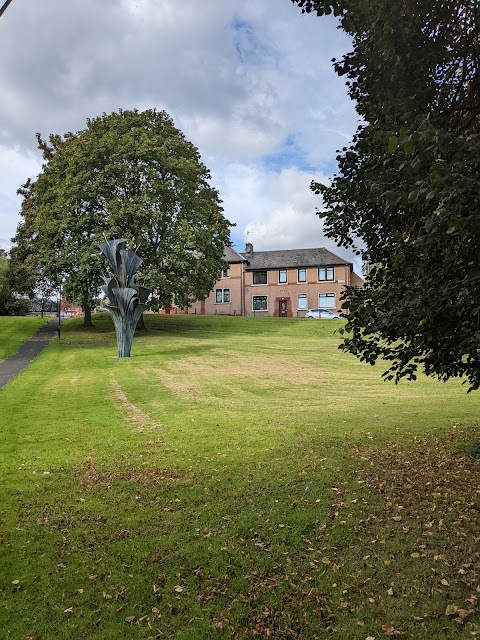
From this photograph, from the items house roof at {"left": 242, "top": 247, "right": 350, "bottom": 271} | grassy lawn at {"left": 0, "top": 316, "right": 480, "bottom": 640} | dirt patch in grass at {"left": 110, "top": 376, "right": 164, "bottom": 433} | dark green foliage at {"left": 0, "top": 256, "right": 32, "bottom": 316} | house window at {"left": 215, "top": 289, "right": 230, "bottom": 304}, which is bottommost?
dirt patch in grass at {"left": 110, "top": 376, "right": 164, "bottom": 433}

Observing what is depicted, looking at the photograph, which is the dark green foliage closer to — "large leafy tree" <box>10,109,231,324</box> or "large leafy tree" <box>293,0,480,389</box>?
"large leafy tree" <box>10,109,231,324</box>

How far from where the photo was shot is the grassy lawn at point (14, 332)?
26.2 meters

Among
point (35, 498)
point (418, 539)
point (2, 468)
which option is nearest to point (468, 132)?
point (418, 539)

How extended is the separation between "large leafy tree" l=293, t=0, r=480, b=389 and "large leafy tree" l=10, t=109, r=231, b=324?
2310 centimetres

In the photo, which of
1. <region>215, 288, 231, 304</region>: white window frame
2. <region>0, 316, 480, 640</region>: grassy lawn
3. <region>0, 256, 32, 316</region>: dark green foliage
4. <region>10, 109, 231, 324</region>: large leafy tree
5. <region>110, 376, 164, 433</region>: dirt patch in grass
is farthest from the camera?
<region>215, 288, 231, 304</region>: white window frame

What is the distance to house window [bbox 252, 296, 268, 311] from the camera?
57344mm

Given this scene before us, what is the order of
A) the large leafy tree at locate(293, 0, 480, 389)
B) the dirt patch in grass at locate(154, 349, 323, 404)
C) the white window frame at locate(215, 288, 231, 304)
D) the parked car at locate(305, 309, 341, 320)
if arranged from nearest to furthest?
the large leafy tree at locate(293, 0, 480, 389) < the dirt patch in grass at locate(154, 349, 323, 404) < the parked car at locate(305, 309, 341, 320) < the white window frame at locate(215, 288, 231, 304)

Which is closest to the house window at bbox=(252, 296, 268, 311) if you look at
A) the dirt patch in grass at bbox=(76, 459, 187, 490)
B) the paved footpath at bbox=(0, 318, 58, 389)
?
the paved footpath at bbox=(0, 318, 58, 389)

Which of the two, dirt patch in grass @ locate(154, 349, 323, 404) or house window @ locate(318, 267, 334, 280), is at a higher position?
house window @ locate(318, 267, 334, 280)

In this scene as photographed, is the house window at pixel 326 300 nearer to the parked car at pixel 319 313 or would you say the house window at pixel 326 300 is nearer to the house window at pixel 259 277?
the parked car at pixel 319 313

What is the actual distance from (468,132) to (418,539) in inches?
160

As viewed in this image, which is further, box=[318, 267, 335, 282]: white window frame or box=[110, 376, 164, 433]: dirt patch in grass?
box=[318, 267, 335, 282]: white window frame

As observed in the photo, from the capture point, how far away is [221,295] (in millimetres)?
58375

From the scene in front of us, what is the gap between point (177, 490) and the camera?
6.17m
